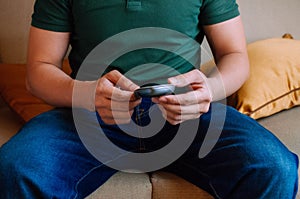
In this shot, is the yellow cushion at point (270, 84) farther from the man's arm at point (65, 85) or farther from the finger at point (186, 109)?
the man's arm at point (65, 85)

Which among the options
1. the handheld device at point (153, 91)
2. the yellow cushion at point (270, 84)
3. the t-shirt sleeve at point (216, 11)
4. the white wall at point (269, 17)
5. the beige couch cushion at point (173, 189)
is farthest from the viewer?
the white wall at point (269, 17)

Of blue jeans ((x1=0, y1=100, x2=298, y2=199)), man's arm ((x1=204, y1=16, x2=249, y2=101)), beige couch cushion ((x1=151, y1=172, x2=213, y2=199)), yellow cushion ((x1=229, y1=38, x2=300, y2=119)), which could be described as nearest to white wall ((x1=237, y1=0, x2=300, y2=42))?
yellow cushion ((x1=229, y1=38, x2=300, y2=119))

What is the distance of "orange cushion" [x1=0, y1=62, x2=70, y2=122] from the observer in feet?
3.97

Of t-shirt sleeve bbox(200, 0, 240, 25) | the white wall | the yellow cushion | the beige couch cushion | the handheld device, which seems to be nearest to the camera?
the handheld device

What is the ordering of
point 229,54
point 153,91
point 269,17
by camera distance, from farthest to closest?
1. point 269,17
2. point 229,54
3. point 153,91

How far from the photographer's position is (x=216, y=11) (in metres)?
1.03

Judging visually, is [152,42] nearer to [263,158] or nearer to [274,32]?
[263,158]

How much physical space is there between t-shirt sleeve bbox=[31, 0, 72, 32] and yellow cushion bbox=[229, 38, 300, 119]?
0.53 meters

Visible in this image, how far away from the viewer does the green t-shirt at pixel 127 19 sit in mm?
978

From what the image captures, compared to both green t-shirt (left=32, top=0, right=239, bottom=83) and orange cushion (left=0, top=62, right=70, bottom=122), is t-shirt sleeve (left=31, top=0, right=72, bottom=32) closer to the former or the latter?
green t-shirt (left=32, top=0, right=239, bottom=83)

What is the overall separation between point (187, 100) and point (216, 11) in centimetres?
31

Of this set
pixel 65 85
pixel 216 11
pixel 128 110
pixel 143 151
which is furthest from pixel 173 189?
pixel 216 11

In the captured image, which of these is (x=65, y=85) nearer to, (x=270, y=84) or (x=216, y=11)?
(x=216, y=11)

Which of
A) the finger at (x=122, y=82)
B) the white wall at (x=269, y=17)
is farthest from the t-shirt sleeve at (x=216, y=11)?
the white wall at (x=269, y=17)
